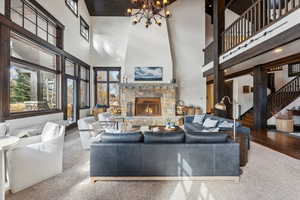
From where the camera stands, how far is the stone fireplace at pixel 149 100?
7.63 m

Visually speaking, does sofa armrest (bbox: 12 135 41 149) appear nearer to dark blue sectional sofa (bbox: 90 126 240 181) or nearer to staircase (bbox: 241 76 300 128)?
dark blue sectional sofa (bbox: 90 126 240 181)

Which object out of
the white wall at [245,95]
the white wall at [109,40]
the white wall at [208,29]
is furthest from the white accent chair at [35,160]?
the white wall at [208,29]

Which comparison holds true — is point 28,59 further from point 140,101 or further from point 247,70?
point 247,70

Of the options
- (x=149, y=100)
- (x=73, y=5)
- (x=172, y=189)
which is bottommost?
(x=172, y=189)

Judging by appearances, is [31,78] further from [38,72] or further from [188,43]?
[188,43]

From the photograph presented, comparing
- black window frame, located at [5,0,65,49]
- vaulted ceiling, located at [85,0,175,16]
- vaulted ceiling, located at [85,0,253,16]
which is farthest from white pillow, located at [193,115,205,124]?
vaulted ceiling, located at [85,0,175,16]

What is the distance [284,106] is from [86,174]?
7992 mm

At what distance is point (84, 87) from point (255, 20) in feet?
24.2

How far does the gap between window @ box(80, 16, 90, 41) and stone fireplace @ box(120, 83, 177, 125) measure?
3088 millimetres

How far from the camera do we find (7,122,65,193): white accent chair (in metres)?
2.21

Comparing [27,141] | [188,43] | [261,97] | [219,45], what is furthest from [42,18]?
[261,97]

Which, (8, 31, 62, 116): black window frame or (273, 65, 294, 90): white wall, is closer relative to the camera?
(8, 31, 62, 116): black window frame

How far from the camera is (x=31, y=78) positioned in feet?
14.3

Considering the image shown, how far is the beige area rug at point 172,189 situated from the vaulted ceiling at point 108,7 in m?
7.52
